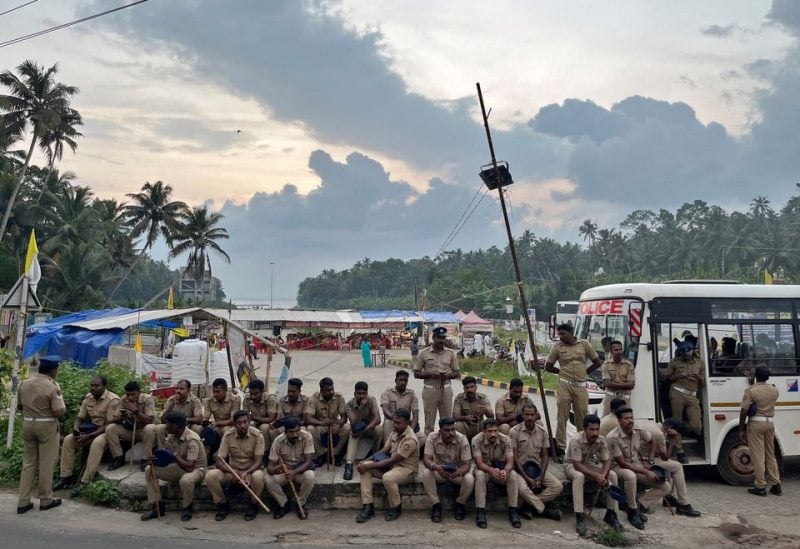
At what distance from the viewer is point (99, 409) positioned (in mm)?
7688

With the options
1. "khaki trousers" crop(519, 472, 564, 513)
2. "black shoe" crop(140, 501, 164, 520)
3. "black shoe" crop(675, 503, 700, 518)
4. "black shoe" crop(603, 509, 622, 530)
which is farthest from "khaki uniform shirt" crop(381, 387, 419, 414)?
"black shoe" crop(675, 503, 700, 518)

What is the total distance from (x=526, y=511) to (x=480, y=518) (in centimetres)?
60

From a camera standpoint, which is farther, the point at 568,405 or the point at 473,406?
the point at 568,405

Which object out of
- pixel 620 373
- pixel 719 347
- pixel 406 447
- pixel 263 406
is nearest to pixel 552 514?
pixel 406 447

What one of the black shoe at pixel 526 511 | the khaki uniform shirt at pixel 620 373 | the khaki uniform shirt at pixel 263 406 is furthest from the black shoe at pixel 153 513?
the khaki uniform shirt at pixel 620 373

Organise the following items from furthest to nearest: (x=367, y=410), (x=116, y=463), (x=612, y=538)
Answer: (x=367, y=410)
(x=116, y=463)
(x=612, y=538)

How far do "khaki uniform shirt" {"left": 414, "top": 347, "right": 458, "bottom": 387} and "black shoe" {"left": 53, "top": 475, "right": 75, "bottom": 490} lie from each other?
466cm

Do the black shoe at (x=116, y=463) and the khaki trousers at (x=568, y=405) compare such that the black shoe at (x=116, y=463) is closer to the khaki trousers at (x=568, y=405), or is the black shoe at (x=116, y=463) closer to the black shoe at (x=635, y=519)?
the khaki trousers at (x=568, y=405)

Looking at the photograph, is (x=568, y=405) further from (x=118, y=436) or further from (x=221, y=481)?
(x=118, y=436)

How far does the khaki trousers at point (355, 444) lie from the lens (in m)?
7.42

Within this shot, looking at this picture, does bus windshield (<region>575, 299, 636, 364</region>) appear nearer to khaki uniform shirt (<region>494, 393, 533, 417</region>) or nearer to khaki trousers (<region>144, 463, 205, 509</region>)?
khaki uniform shirt (<region>494, 393, 533, 417</region>)

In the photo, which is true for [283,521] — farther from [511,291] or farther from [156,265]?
[156,265]

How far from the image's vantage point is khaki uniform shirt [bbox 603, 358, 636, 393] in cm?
780

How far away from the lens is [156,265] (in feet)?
403
